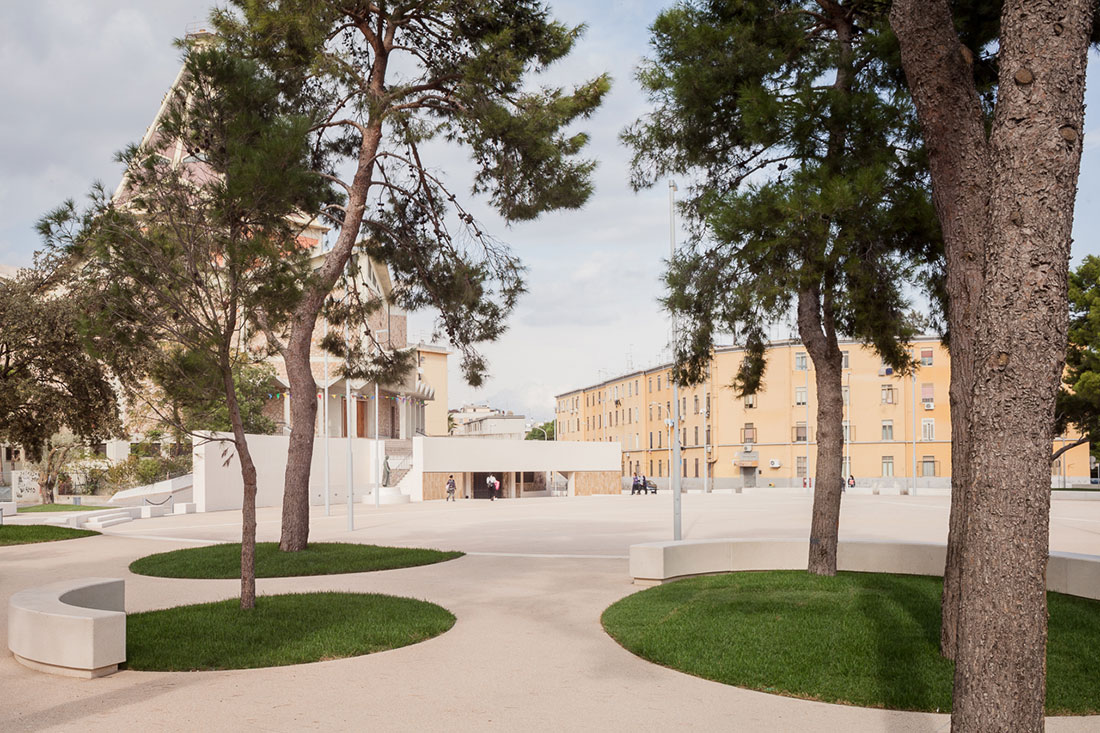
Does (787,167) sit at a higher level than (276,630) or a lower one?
higher

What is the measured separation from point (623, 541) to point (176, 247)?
14788mm

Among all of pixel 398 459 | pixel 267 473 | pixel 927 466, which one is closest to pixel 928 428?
pixel 927 466

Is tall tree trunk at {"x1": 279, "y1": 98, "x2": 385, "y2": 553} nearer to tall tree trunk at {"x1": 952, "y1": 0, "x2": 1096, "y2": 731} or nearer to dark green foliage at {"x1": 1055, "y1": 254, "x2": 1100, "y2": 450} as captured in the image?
tall tree trunk at {"x1": 952, "y1": 0, "x2": 1096, "y2": 731}

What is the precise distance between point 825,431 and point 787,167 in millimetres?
3503

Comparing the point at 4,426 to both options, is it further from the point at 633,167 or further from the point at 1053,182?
the point at 1053,182

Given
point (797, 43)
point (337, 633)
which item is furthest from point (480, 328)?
point (337, 633)

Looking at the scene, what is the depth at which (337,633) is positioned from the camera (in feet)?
30.4

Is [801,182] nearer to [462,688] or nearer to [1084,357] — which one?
[462,688]

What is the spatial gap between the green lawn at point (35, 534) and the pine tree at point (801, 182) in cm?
1753

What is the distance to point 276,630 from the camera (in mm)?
9297

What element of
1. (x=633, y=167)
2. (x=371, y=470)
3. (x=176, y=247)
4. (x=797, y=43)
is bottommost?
(x=371, y=470)

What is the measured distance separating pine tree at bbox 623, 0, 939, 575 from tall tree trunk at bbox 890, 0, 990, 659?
8.05ft

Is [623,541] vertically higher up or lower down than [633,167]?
lower down

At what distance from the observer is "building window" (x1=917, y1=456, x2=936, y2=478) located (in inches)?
3231
